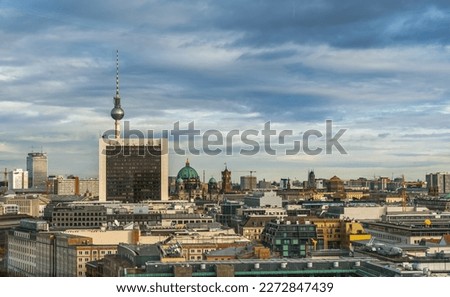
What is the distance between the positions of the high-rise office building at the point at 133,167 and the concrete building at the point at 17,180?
45.7 ft

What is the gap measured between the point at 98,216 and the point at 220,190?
21.2 metres

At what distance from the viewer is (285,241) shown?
14984 mm

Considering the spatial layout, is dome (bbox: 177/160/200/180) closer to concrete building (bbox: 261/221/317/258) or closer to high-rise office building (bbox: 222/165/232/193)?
high-rise office building (bbox: 222/165/232/193)

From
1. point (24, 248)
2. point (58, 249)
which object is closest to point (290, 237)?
point (58, 249)

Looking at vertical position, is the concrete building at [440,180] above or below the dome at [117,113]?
below

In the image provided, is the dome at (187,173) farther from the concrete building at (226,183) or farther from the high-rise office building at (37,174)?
the high-rise office building at (37,174)

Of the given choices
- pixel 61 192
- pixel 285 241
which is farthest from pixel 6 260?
pixel 61 192

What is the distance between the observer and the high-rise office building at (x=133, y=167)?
1140 inches

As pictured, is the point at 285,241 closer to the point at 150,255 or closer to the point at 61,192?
the point at 150,255

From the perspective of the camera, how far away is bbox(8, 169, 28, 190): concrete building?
139ft

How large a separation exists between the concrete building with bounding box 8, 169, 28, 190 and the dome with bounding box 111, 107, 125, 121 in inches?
541

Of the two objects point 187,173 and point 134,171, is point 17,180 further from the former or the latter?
point 134,171

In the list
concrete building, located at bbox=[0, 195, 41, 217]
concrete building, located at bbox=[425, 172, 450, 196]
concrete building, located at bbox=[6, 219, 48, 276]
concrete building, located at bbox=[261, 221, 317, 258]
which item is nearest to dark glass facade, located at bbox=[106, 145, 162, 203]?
concrete building, located at bbox=[0, 195, 41, 217]

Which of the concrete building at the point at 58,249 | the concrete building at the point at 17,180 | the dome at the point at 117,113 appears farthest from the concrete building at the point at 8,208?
the concrete building at the point at 17,180
